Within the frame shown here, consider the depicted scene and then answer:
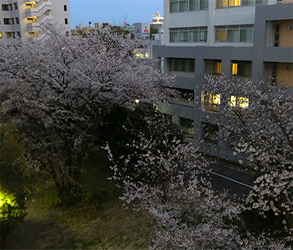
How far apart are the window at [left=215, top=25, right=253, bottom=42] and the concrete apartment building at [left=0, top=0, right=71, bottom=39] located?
101 ft

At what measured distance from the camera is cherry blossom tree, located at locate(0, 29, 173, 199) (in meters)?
12.6

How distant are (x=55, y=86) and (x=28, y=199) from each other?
5.42m

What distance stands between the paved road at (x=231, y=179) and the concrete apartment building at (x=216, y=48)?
52.6 inches

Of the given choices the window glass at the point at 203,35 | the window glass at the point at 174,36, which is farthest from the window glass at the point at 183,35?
the window glass at the point at 203,35

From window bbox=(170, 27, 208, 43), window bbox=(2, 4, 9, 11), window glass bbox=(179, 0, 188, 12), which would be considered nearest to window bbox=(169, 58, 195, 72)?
window bbox=(170, 27, 208, 43)

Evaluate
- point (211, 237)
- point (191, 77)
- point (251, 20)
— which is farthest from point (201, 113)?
point (211, 237)

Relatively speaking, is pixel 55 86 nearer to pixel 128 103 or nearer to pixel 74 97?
pixel 74 97

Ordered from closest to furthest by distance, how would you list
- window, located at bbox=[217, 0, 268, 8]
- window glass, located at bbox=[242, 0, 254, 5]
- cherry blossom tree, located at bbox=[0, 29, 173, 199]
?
cherry blossom tree, located at bbox=[0, 29, 173, 199] → window, located at bbox=[217, 0, 268, 8] → window glass, located at bbox=[242, 0, 254, 5]

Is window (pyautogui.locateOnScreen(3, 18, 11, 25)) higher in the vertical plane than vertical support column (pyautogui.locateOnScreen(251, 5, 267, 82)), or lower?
higher

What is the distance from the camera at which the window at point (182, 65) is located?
21297 millimetres

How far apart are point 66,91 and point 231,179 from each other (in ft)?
Answer: 32.5

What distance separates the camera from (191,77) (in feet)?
69.4

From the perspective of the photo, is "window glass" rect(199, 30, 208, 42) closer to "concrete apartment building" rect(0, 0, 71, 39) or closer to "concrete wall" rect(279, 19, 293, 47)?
"concrete wall" rect(279, 19, 293, 47)

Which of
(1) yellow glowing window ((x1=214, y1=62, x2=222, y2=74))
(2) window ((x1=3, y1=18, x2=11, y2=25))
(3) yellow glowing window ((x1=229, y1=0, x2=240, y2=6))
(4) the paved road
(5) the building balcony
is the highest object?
(5) the building balcony
